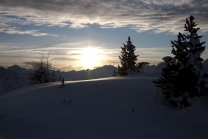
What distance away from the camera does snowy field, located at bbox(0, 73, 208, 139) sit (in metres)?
7.18

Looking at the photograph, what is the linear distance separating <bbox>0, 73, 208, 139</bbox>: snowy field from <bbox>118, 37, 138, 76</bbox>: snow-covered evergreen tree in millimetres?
25309

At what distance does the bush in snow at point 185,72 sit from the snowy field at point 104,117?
467 millimetres

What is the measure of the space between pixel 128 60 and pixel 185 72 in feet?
91.3

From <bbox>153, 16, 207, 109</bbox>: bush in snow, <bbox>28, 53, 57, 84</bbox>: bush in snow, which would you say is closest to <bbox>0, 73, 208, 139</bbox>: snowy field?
<bbox>153, 16, 207, 109</bbox>: bush in snow

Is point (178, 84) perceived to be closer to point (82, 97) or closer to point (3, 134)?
point (82, 97)

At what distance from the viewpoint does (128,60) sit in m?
37.1

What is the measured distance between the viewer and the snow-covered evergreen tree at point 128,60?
120 ft

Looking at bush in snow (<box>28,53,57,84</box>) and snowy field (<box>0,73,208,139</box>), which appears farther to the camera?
bush in snow (<box>28,53,57,84</box>)

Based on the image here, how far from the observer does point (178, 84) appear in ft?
30.6

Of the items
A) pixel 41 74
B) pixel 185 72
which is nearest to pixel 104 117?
pixel 185 72

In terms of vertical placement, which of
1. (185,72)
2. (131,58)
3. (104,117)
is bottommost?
(104,117)

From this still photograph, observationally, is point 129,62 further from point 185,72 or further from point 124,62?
point 185,72

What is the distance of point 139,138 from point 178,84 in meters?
3.69

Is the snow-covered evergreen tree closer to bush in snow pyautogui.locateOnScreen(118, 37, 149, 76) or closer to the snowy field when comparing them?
bush in snow pyautogui.locateOnScreen(118, 37, 149, 76)
